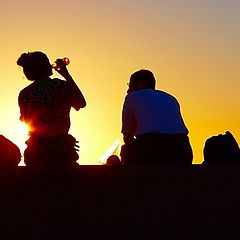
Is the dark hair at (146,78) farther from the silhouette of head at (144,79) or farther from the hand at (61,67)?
the hand at (61,67)

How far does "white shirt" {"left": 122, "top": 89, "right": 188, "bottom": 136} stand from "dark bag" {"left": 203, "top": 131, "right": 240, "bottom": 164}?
0.32 metres

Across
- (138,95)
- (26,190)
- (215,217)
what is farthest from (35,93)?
(215,217)

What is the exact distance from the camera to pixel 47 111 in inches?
291

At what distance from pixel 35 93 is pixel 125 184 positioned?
1182 millimetres

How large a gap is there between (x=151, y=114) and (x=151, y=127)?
18 centimetres

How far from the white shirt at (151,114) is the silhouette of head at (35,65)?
1284mm

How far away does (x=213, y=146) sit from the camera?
8547 millimetres

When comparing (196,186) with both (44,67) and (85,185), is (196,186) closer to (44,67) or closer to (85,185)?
(85,185)

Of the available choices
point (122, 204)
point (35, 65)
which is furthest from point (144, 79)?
point (122, 204)

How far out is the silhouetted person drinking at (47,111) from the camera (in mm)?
7273

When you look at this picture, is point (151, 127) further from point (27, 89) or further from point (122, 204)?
point (27, 89)

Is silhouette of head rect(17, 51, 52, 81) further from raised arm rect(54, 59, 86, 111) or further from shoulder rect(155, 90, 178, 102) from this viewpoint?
shoulder rect(155, 90, 178, 102)

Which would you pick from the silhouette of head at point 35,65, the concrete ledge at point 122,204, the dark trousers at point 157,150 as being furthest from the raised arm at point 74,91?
the dark trousers at point 157,150

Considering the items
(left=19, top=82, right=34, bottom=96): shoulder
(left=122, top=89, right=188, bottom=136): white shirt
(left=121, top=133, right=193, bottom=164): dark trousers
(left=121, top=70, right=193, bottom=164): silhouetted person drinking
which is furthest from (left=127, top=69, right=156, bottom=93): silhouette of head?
(left=19, top=82, right=34, bottom=96): shoulder
